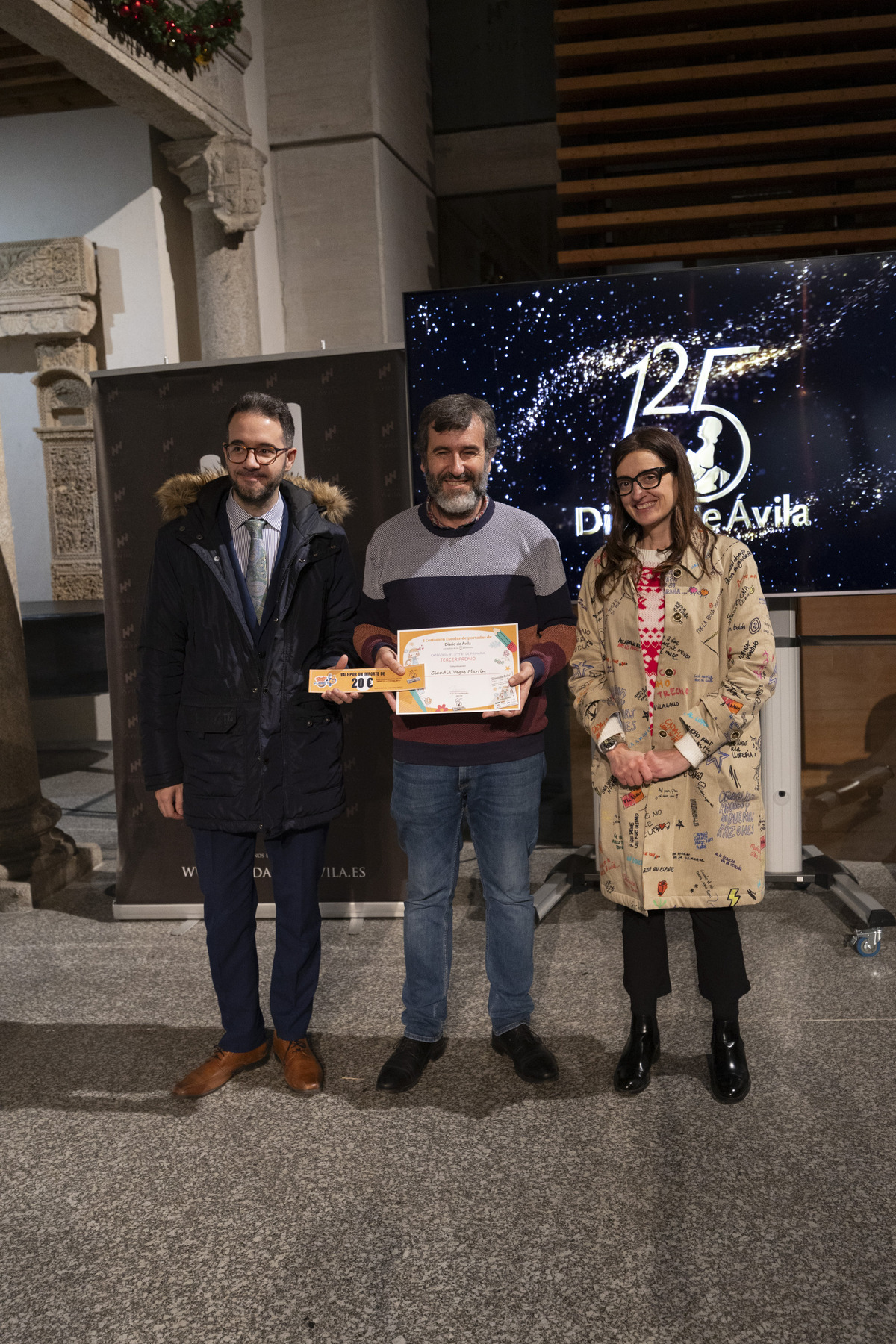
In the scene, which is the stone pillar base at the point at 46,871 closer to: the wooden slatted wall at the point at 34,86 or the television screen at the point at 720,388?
the television screen at the point at 720,388

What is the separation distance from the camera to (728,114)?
228 inches

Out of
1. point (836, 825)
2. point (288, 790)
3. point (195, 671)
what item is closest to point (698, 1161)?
point (288, 790)

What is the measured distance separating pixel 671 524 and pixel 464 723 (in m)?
0.67

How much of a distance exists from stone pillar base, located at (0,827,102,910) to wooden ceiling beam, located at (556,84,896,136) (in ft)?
15.2

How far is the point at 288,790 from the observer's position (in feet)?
8.09

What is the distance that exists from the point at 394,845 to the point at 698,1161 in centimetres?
179

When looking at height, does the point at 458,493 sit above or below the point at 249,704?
above

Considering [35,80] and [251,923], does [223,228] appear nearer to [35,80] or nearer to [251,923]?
[35,80]

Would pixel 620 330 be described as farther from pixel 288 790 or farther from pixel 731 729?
pixel 288 790

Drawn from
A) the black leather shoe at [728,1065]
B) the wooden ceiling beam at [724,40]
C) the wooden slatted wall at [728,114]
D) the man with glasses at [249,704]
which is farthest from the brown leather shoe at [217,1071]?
the wooden ceiling beam at [724,40]

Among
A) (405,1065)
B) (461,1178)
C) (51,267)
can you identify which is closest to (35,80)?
(51,267)

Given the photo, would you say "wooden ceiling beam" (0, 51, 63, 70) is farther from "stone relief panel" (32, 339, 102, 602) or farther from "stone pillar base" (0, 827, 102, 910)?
"stone pillar base" (0, 827, 102, 910)

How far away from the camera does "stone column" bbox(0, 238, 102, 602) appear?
6.74m

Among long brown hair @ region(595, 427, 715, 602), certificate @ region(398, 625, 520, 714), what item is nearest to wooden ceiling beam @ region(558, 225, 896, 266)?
long brown hair @ region(595, 427, 715, 602)
